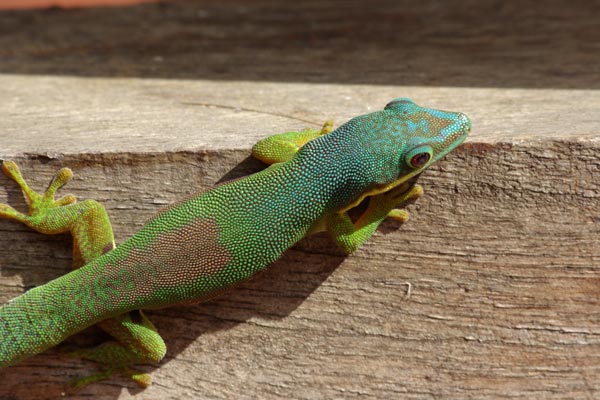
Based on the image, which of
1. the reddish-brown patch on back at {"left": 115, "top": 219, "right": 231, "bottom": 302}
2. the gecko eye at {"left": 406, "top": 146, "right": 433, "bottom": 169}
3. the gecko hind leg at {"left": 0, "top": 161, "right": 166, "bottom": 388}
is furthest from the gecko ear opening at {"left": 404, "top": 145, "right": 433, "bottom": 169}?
the gecko hind leg at {"left": 0, "top": 161, "right": 166, "bottom": 388}

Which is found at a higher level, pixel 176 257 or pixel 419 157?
pixel 419 157

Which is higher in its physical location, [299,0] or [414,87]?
[299,0]

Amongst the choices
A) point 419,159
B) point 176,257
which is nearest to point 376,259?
point 419,159

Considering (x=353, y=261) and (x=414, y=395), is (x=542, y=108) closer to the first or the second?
(x=353, y=261)

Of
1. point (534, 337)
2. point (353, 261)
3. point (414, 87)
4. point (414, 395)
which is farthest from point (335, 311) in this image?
point (414, 87)

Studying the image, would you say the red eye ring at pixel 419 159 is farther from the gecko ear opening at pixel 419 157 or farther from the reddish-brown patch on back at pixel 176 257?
the reddish-brown patch on back at pixel 176 257

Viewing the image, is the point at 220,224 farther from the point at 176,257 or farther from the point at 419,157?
the point at 419,157
